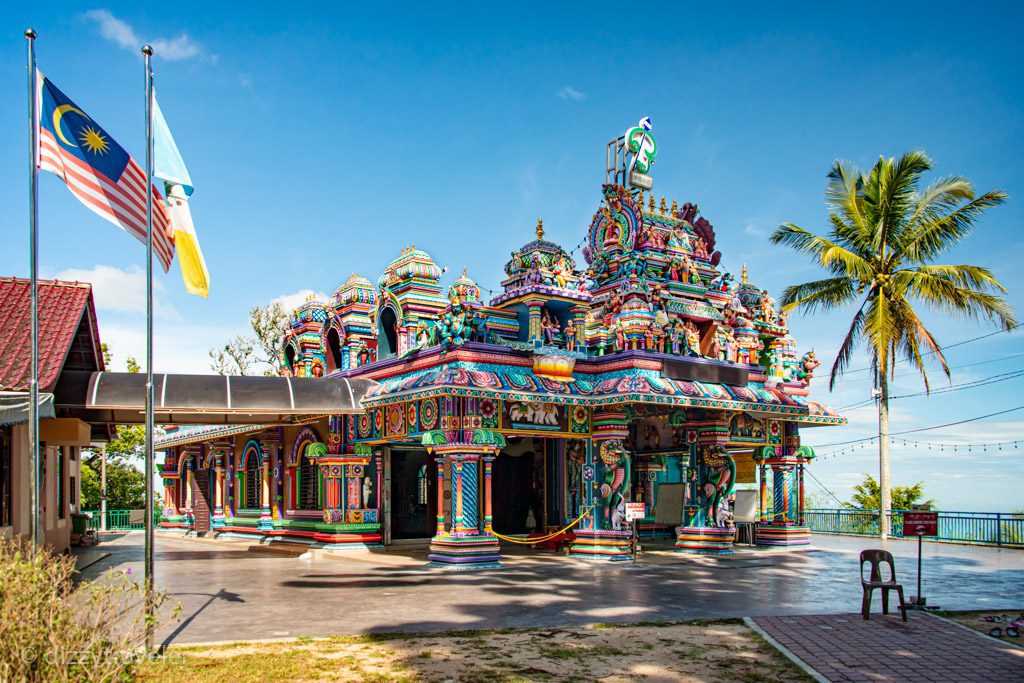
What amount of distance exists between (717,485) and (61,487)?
1744cm

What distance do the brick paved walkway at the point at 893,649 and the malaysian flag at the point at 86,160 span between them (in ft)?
31.4

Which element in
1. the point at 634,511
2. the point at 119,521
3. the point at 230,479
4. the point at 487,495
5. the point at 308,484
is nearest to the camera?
the point at 634,511

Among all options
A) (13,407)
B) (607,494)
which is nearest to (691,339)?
(607,494)

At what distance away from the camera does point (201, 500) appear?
3638cm

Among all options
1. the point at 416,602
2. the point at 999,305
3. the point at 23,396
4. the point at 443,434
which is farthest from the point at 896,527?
the point at 23,396

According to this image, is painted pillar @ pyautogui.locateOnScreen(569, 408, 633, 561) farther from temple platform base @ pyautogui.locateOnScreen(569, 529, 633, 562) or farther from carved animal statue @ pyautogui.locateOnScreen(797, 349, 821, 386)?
carved animal statue @ pyautogui.locateOnScreen(797, 349, 821, 386)

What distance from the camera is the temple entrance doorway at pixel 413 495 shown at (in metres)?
25.9

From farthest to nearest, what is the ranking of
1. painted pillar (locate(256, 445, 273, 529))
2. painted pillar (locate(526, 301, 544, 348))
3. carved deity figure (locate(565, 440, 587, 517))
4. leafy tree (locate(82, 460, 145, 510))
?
leafy tree (locate(82, 460, 145, 510)) < painted pillar (locate(256, 445, 273, 529)) < carved deity figure (locate(565, 440, 587, 517)) < painted pillar (locate(526, 301, 544, 348))

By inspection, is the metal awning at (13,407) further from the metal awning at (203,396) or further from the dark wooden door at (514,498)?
the dark wooden door at (514,498)

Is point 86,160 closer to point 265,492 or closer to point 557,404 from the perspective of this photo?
point 557,404

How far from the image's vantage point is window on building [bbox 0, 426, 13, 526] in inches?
658

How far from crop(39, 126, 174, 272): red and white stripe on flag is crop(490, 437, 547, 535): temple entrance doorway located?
50.6ft

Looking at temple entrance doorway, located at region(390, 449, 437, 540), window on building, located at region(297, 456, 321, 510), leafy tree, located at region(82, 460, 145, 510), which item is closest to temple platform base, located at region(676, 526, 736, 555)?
temple entrance doorway, located at region(390, 449, 437, 540)

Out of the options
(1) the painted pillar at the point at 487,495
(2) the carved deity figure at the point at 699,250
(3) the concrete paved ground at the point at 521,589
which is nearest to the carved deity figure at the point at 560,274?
(1) the painted pillar at the point at 487,495
